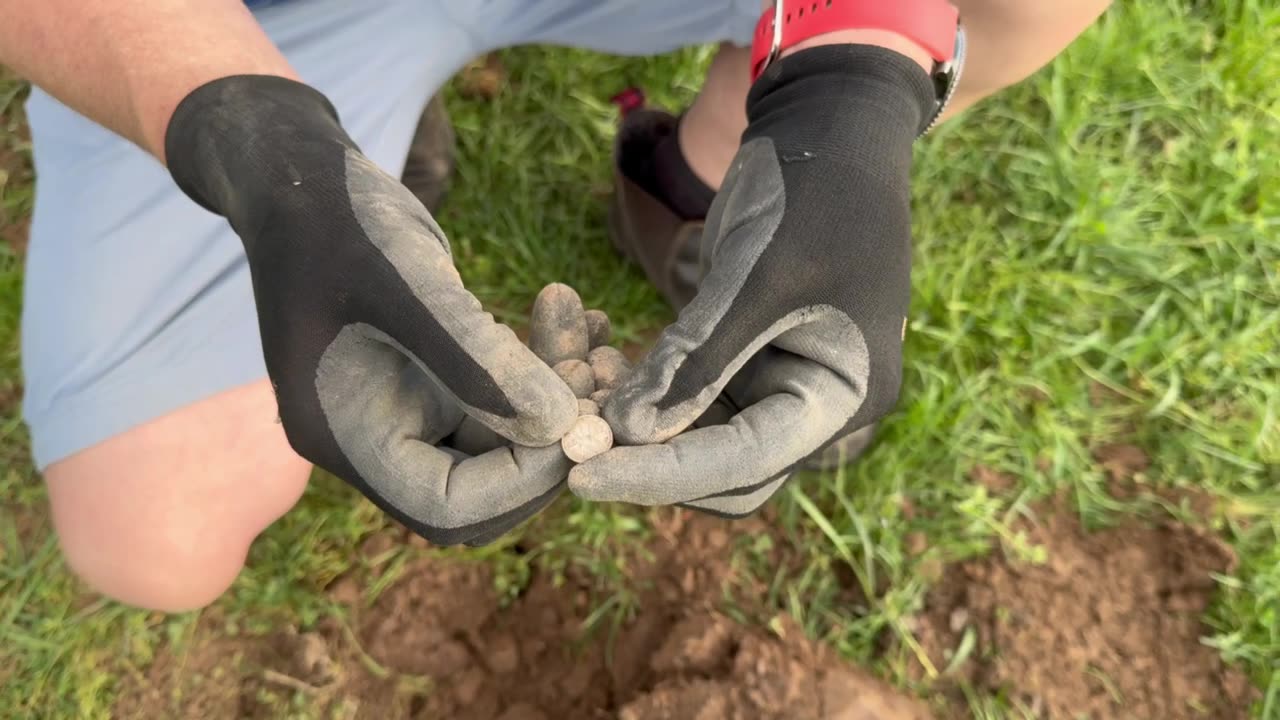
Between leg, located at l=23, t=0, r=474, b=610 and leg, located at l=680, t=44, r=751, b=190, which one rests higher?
leg, located at l=680, t=44, r=751, b=190

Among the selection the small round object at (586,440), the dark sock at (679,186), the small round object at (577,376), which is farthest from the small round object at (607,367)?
the dark sock at (679,186)

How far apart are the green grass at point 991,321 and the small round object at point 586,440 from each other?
2.45 feet

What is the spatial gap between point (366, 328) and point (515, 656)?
0.87 meters

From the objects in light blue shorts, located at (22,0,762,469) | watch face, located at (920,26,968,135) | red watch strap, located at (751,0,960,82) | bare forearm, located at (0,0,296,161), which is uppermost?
red watch strap, located at (751,0,960,82)

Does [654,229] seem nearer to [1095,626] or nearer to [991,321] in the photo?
[991,321]

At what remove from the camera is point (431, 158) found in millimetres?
1913

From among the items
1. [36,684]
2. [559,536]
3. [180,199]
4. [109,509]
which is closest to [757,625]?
[559,536]

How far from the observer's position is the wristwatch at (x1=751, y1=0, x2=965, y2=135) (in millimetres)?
1239

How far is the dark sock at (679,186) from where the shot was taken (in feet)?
6.00

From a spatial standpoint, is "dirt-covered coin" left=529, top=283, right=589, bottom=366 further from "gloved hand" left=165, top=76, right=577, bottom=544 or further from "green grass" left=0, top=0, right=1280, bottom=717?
"green grass" left=0, top=0, right=1280, bottom=717

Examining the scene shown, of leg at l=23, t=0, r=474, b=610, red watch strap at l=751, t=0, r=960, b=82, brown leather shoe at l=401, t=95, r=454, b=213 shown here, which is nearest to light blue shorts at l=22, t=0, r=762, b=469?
leg at l=23, t=0, r=474, b=610

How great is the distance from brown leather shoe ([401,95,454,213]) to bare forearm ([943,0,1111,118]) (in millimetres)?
1089

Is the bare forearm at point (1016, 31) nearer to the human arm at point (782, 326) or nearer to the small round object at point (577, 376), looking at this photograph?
the human arm at point (782, 326)

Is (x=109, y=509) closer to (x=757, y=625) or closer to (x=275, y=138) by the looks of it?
(x=275, y=138)
